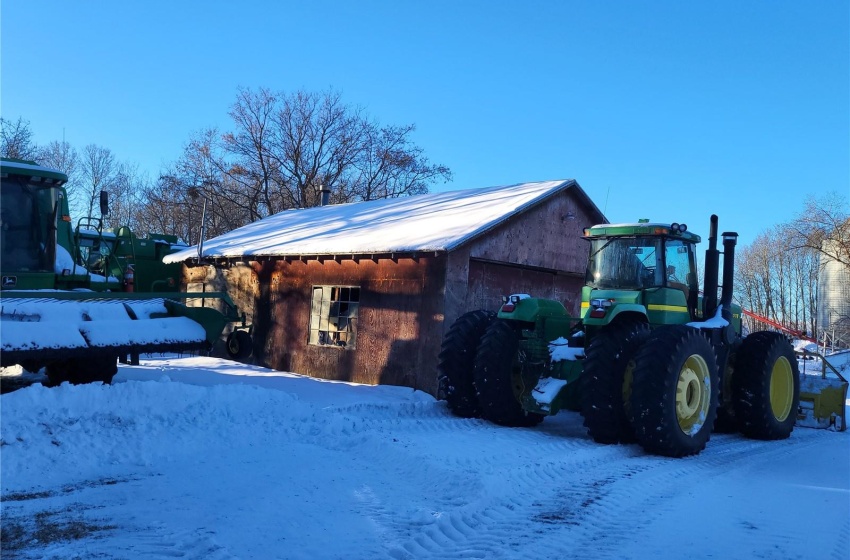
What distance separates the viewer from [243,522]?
14.7ft

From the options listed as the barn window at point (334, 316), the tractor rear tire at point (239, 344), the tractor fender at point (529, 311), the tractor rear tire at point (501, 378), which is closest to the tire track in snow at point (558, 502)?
the tractor rear tire at point (501, 378)

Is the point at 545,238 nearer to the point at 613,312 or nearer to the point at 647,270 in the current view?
the point at 647,270

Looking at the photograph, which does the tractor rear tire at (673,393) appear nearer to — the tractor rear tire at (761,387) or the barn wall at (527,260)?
the tractor rear tire at (761,387)

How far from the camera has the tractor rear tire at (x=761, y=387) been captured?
876 centimetres

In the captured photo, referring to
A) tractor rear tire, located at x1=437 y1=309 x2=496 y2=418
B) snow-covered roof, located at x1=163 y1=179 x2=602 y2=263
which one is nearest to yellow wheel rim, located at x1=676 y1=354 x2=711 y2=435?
tractor rear tire, located at x1=437 y1=309 x2=496 y2=418

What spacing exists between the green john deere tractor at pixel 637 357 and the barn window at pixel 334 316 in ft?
13.1

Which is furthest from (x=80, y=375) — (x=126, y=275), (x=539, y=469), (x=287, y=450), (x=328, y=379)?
(x=539, y=469)

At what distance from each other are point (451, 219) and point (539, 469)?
7872 millimetres

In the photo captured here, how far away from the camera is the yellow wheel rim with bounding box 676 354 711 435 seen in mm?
7609

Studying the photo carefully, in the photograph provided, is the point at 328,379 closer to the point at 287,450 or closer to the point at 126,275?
the point at 126,275

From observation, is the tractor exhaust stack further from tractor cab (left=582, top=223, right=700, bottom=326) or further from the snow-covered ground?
the snow-covered ground

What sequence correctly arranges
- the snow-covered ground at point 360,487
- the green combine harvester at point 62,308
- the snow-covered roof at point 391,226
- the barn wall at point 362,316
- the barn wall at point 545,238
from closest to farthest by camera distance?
1. the snow-covered ground at point 360,487
2. the green combine harvester at point 62,308
3. the barn wall at point 362,316
4. the snow-covered roof at point 391,226
5. the barn wall at point 545,238

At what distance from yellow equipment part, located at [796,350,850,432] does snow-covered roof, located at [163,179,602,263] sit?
568 cm

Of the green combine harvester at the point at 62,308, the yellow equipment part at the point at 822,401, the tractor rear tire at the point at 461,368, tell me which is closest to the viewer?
the green combine harvester at the point at 62,308
